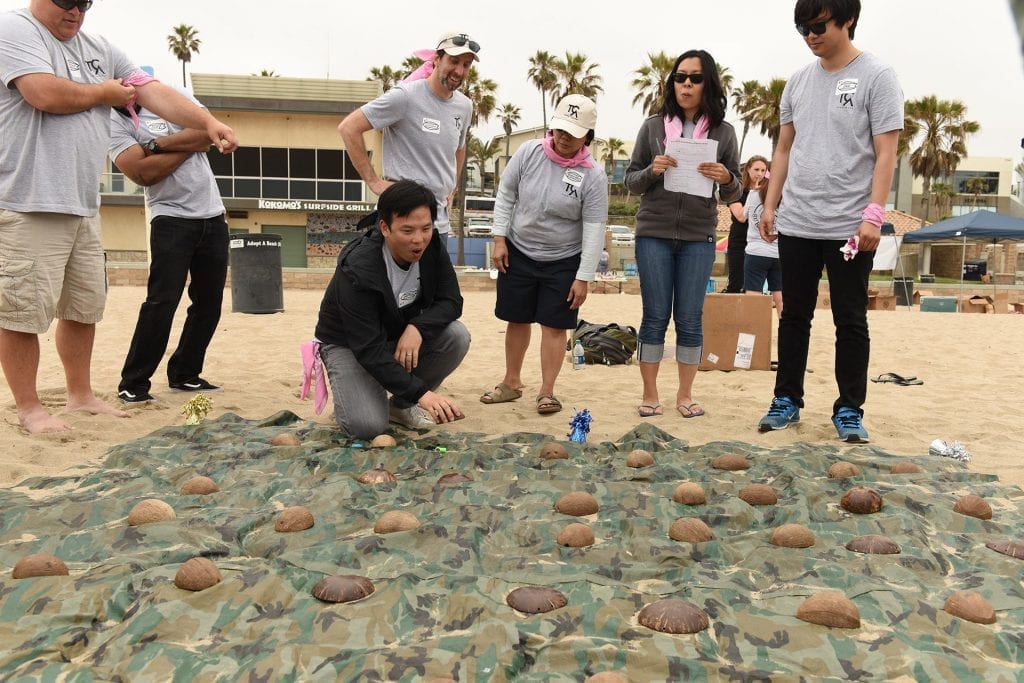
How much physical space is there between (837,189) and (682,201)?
0.76 m

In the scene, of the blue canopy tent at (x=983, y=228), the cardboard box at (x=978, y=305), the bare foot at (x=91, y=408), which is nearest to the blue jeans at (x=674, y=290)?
the bare foot at (x=91, y=408)

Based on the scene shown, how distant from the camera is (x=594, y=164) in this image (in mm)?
4332

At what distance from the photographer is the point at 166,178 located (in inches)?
171

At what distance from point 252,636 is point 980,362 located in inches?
251

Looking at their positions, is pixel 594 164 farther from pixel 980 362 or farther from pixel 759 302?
pixel 980 362

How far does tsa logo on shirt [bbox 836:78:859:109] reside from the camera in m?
3.60

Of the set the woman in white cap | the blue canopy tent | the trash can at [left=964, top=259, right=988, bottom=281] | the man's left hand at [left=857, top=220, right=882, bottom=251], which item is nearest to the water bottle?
the woman in white cap

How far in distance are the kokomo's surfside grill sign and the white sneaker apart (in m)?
25.7

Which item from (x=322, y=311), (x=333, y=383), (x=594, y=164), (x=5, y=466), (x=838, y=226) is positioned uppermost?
(x=594, y=164)

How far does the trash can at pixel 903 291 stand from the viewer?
16.0 m

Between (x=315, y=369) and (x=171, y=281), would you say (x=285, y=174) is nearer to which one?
(x=171, y=281)

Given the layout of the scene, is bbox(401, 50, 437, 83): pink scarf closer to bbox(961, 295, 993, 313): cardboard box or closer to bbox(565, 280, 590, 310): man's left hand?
bbox(565, 280, 590, 310): man's left hand

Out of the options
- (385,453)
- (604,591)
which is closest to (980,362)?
(385,453)

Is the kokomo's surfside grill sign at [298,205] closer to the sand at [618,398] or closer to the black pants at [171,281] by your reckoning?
the sand at [618,398]
